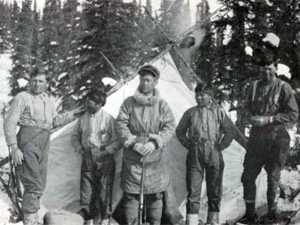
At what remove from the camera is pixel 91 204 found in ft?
15.8

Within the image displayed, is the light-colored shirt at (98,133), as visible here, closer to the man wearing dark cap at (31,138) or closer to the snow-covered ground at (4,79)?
the man wearing dark cap at (31,138)

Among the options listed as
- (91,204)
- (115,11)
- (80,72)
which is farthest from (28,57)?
(91,204)

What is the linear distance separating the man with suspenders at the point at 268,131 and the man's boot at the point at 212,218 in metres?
0.27

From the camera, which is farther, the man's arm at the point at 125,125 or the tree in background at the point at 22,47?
the tree in background at the point at 22,47

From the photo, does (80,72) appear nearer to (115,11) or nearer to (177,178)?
(115,11)

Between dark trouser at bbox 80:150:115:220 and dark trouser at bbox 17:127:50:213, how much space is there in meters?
0.43

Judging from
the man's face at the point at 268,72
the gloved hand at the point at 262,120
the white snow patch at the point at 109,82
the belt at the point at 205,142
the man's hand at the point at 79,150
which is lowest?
the man's hand at the point at 79,150

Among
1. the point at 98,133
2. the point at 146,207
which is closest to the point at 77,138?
the point at 98,133

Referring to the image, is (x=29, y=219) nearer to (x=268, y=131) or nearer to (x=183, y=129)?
(x=183, y=129)

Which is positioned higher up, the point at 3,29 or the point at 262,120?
the point at 3,29

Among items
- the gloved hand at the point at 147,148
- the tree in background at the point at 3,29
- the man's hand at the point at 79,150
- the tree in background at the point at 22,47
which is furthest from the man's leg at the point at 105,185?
the tree in background at the point at 22,47

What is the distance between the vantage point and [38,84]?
4754 millimetres

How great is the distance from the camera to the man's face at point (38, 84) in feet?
15.6

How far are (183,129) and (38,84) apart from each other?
155cm
